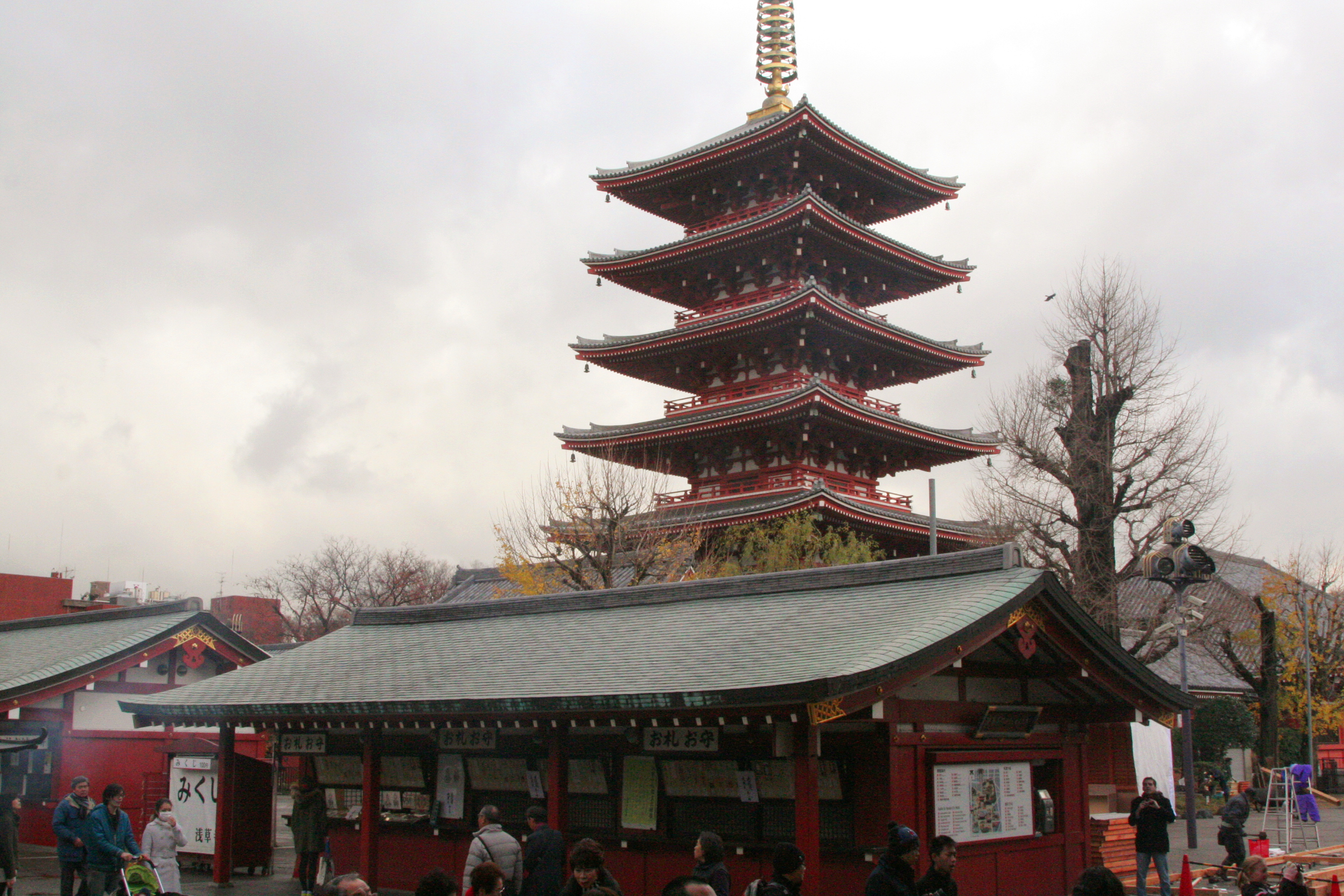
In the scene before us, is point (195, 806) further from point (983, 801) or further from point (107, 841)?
point (983, 801)

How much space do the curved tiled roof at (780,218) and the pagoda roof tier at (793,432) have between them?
16.5 ft

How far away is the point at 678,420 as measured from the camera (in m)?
36.7

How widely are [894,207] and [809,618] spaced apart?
30.1 metres

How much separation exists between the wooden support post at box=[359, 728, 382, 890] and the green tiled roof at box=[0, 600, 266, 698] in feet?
28.6

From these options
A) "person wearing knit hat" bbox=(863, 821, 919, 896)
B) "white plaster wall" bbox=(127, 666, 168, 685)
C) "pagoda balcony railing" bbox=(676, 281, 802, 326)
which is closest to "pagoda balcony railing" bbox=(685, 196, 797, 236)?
"pagoda balcony railing" bbox=(676, 281, 802, 326)

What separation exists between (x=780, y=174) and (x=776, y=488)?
10599mm

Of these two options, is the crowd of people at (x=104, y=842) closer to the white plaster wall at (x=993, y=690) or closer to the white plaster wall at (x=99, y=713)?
the white plaster wall at (x=993, y=690)

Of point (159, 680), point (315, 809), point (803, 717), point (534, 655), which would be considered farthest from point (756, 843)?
point (159, 680)

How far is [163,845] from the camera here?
1286 cm

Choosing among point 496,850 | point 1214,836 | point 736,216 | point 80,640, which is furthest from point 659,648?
point 736,216

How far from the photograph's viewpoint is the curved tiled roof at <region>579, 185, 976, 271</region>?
34.6 metres

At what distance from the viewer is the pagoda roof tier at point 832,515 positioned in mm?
33438

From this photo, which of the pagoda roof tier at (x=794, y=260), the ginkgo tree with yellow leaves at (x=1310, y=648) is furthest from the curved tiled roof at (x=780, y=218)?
the ginkgo tree with yellow leaves at (x=1310, y=648)

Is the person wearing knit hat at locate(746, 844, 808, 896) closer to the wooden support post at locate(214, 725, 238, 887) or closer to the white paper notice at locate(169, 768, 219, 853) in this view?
the wooden support post at locate(214, 725, 238, 887)
